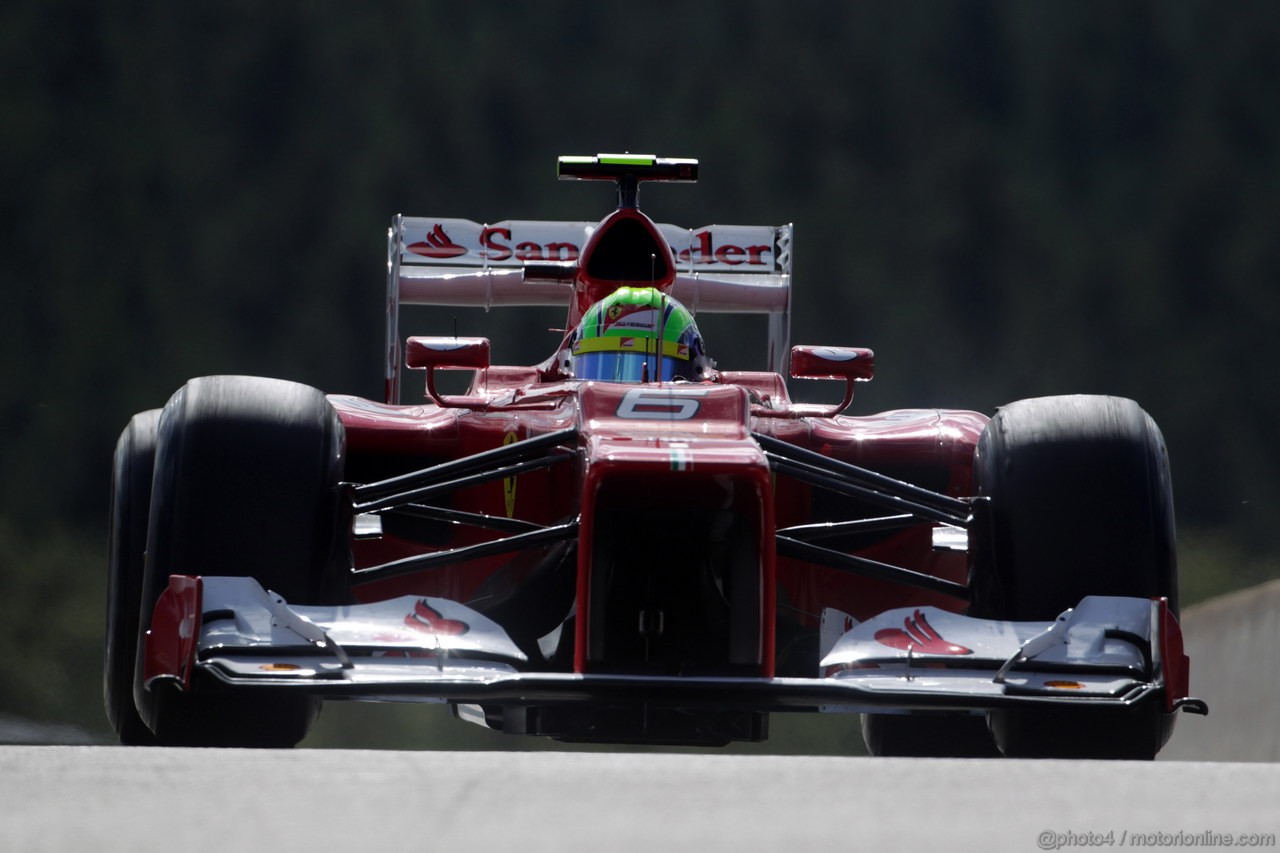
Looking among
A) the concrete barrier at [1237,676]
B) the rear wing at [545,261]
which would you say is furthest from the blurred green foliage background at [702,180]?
the rear wing at [545,261]

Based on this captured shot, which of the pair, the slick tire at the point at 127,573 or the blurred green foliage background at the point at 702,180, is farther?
the blurred green foliage background at the point at 702,180

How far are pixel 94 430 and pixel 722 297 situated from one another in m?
7.24

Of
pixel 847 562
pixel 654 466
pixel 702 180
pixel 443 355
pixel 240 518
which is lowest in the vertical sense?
pixel 847 562

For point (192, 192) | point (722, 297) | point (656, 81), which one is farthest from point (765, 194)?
point (722, 297)

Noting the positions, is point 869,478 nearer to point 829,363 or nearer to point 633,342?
point 829,363

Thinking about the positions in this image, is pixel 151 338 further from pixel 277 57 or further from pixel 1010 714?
pixel 1010 714

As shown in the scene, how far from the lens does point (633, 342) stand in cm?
541

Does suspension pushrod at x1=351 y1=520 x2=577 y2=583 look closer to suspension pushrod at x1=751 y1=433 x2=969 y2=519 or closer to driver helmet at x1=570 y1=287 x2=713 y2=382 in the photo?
suspension pushrod at x1=751 y1=433 x2=969 y2=519

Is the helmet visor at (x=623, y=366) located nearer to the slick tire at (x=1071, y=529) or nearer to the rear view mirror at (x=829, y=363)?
Result: the rear view mirror at (x=829, y=363)

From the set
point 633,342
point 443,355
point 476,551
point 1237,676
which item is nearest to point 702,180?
point 1237,676

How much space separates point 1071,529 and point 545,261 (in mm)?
4016

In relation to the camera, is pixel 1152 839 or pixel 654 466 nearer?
pixel 1152 839

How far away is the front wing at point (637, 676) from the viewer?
337 centimetres

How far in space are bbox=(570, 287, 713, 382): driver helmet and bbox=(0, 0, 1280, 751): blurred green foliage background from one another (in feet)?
27.4
